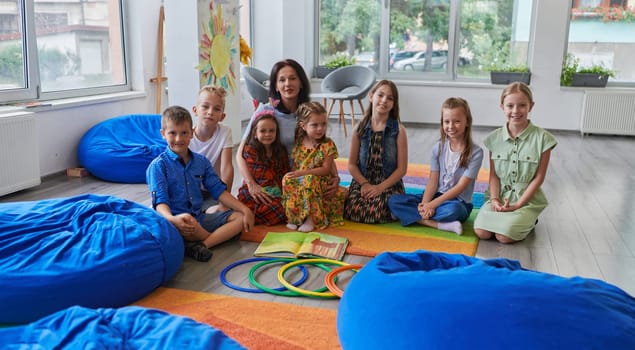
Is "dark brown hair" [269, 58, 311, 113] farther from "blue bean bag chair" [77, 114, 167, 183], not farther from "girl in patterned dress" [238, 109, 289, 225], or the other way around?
"blue bean bag chair" [77, 114, 167, 183]

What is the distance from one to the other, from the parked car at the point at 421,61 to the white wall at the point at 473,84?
522 millimetres

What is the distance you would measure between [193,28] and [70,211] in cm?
272

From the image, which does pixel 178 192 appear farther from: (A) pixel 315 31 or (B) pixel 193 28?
(A) pixel 315 31

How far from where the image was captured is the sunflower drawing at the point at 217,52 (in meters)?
5.28

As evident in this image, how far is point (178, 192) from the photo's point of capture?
313 cm

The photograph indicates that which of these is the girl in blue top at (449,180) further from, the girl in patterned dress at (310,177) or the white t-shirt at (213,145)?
the white t-shirt at (213,145)

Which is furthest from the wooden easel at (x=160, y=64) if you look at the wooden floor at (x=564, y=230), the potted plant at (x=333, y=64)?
the potted plant at (x=333, y=64)

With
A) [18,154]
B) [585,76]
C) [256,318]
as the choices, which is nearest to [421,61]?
[585,76]

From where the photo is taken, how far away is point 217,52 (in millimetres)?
5527

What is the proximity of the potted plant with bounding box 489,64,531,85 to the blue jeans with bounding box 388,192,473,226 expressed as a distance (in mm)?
4748

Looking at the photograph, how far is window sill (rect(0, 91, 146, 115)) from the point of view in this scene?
4.44 metres

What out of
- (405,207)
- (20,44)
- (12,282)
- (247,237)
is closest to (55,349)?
(12,282)

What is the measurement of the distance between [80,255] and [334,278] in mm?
1120

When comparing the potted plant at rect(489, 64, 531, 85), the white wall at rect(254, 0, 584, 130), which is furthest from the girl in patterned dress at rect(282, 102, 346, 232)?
the potted plant at rect(489, 64, 531, 85)
